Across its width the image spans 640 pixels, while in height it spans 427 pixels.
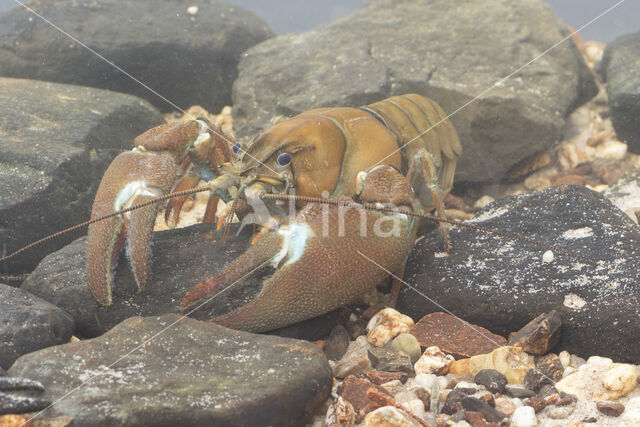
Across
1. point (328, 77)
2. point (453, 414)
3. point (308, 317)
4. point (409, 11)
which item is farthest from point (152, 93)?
point (453, 414)

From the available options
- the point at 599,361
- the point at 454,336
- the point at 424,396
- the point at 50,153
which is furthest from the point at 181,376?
the point at 50,153

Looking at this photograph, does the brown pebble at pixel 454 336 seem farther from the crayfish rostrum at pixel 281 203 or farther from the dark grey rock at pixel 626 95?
the dark grey rock at pixel 626 95

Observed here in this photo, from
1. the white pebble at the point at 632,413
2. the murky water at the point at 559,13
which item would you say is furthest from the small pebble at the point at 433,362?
the murky water at the point at 559,13

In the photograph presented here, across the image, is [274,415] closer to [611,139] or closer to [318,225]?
[318,225]

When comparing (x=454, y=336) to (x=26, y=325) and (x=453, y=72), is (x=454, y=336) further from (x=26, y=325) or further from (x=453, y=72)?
(x=453, y=72)

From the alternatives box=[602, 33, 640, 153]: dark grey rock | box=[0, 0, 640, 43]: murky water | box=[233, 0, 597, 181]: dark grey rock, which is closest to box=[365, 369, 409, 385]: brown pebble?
box=[233, 0, 597, 181]: dark grey rock

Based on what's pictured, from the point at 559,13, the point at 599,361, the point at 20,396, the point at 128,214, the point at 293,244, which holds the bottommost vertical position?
the point at 599,361
